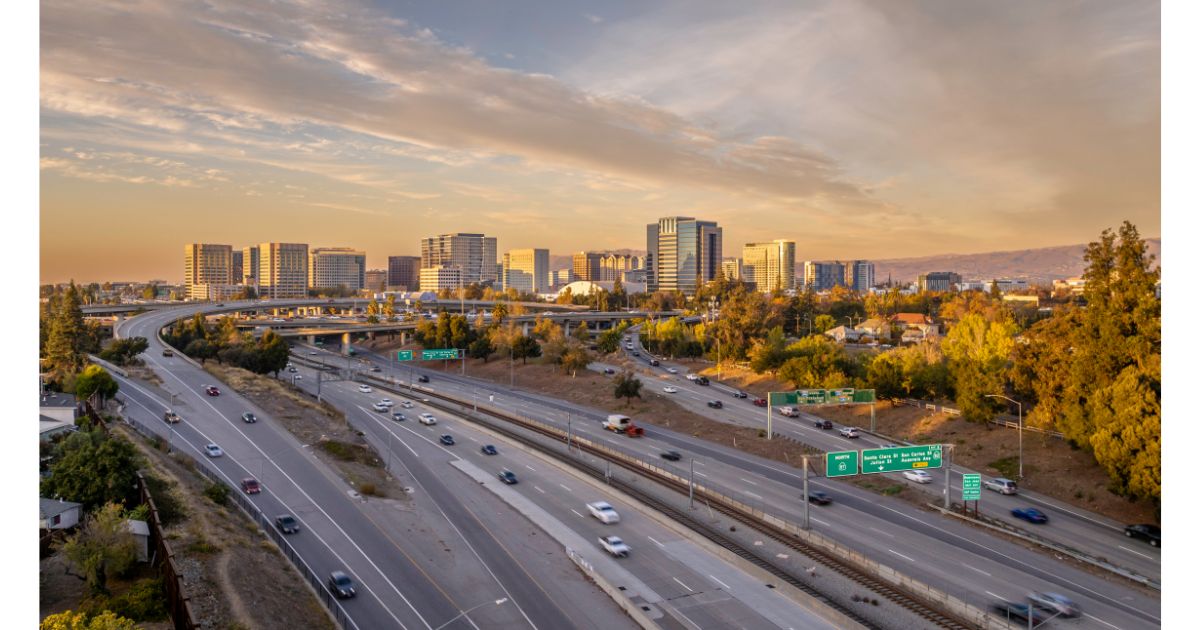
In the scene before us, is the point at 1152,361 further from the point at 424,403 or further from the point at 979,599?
the point at 424,403

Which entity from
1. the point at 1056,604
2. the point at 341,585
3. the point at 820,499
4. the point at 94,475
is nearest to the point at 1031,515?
the point at 820,499

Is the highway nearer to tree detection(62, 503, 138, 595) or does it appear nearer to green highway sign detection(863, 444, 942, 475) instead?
tree detection(62, 503, 138, 595)

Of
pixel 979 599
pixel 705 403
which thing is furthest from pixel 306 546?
pixel 705 403

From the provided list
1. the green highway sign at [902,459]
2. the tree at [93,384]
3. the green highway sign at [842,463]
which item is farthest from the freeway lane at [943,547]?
the tree at [93,384]

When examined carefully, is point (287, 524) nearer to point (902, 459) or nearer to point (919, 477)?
point (902, 459)

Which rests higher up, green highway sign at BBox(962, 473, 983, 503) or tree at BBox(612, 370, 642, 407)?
tree at BBox(612, 370, 642, 407)

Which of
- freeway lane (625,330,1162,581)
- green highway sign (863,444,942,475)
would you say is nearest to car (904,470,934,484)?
freeway lane (625,330,1162,581)

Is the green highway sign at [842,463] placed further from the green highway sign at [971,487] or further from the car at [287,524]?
the car at [287,524]
